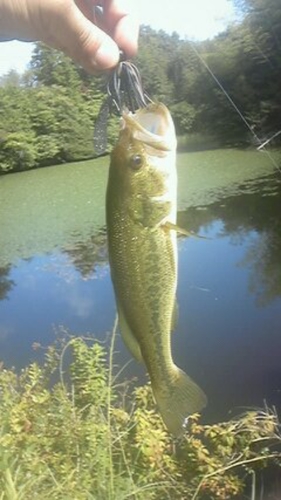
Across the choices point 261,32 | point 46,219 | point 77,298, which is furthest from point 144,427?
point 261,32

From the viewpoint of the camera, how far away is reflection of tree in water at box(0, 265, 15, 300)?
9.41 metres

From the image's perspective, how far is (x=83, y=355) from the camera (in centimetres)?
364

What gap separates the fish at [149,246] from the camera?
1174 millimetres

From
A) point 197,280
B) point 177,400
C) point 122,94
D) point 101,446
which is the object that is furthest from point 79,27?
point 197,280

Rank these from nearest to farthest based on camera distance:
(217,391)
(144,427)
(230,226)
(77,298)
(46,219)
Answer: (144,427) → (217,391) → (77,298) → (230,226) → (46,219)

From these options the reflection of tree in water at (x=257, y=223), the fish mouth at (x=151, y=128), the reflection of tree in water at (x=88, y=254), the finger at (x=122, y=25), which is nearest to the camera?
the fish mouth at (x=151, y=128)

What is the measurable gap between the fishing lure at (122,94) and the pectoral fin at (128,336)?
1.03 ft

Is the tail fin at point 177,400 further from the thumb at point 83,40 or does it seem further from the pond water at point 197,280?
the thumb at point 83,40

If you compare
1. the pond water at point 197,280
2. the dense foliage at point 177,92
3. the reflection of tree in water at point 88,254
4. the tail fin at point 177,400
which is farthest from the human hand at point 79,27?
the dense foliage at point 177,92

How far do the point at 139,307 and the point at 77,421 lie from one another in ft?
6.49

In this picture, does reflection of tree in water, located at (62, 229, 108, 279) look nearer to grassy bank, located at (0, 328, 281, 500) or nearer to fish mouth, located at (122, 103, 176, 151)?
grassy bank, located at (0, 328, 281, 500)

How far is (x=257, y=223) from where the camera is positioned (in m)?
11.1

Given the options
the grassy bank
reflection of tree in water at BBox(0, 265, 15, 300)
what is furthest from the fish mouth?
reflection of tree in water at BBox(0, 265, 15, 300)

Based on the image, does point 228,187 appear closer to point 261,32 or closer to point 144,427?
point 261,32
